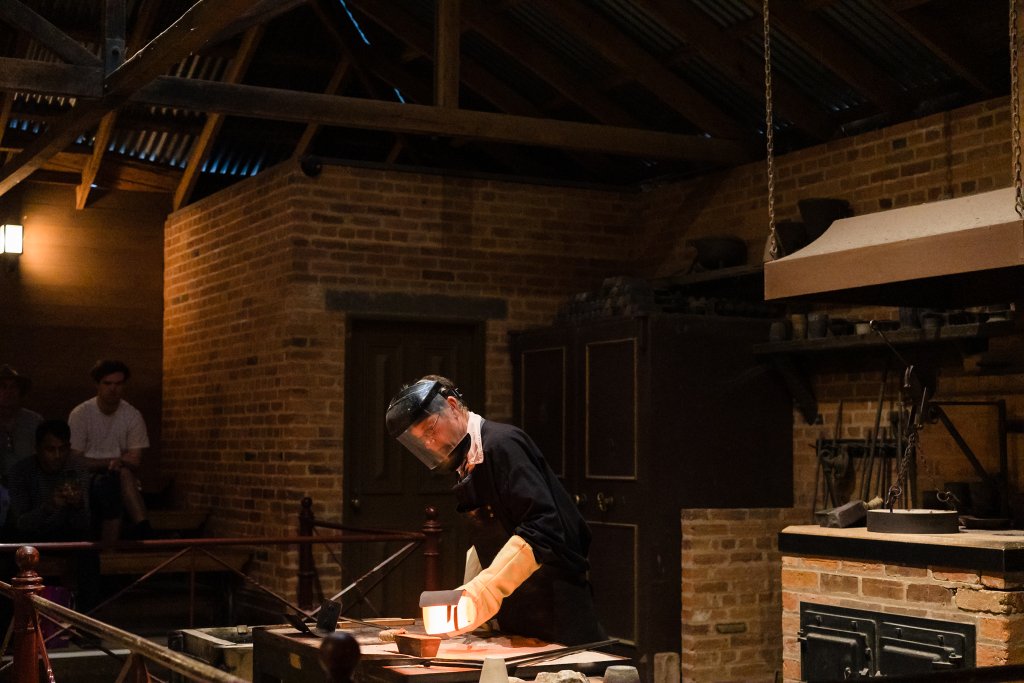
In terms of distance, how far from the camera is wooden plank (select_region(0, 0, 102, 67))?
701cm

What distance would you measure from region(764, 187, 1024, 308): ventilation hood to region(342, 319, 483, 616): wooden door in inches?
132

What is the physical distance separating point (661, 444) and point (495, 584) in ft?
13.6

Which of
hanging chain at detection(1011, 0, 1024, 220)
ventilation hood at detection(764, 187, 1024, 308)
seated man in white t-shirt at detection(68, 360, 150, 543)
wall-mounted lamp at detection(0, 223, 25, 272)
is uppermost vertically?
wall-mounted lamp at detection(0, 223, 25, 272)

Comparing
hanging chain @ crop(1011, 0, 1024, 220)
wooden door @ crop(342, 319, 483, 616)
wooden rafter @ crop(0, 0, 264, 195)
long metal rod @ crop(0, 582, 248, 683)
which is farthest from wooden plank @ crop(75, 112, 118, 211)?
hanging chain @ crop(1011, 0, 1024, 220)

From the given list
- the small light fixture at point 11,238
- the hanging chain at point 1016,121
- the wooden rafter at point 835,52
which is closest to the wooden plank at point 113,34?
the wooden rafter at point 835,52

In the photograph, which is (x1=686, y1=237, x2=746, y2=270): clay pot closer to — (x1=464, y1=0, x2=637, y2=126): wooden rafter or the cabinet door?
the cabinet door

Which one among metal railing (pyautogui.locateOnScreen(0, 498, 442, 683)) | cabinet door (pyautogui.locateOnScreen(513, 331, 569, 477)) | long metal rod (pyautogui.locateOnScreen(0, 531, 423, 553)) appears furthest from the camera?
cabinet door (pyautogui.locateOnScreen(513, 331, 569, 477))

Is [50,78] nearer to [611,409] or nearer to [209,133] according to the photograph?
[209,133]

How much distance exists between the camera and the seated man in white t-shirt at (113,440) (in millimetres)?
8734

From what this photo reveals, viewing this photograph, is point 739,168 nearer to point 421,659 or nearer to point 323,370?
point 323,370

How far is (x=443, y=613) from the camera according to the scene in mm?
3922

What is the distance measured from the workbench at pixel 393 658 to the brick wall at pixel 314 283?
4.11 meters

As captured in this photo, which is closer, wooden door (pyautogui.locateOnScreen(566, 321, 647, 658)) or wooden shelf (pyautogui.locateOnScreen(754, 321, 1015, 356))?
wooden shelf (pyautogui.locateOnScreen(754, 321, 1015, 356))

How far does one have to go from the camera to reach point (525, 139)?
27.5 ft
